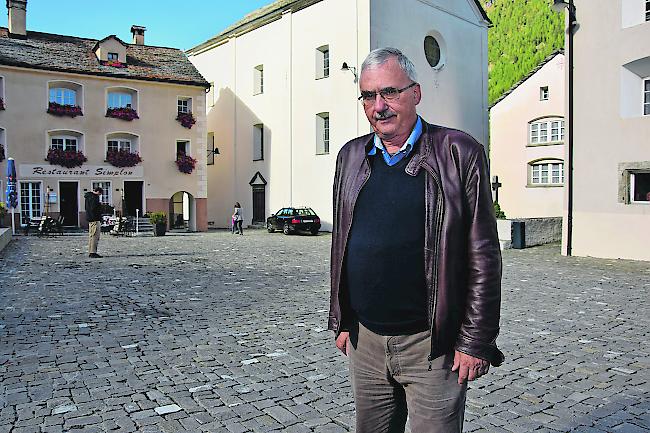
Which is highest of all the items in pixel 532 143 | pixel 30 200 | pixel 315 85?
pixel 315 85

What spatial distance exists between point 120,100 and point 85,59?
9.01 ft

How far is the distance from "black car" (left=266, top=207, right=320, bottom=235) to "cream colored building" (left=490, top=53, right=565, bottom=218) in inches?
486

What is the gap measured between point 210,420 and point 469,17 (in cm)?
3326

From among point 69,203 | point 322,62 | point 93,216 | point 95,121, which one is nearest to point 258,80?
point 322,62

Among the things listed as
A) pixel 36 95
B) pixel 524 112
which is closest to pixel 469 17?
pixel 524 112

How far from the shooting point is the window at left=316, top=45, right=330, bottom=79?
30500mm

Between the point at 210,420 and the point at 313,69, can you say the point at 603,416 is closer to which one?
the point at 210,420

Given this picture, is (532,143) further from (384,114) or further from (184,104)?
(384,114)

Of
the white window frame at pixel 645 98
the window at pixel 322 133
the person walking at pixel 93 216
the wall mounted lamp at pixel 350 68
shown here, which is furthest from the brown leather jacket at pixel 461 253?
the window at pixel 322 133

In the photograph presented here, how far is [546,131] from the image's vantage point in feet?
104

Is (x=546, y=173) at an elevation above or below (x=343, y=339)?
above

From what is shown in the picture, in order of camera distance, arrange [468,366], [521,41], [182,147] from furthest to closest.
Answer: [521,41] → [182,147] → [468,366]

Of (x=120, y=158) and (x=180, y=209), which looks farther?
(x=180, y=209)

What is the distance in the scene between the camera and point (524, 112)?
32656 mm
